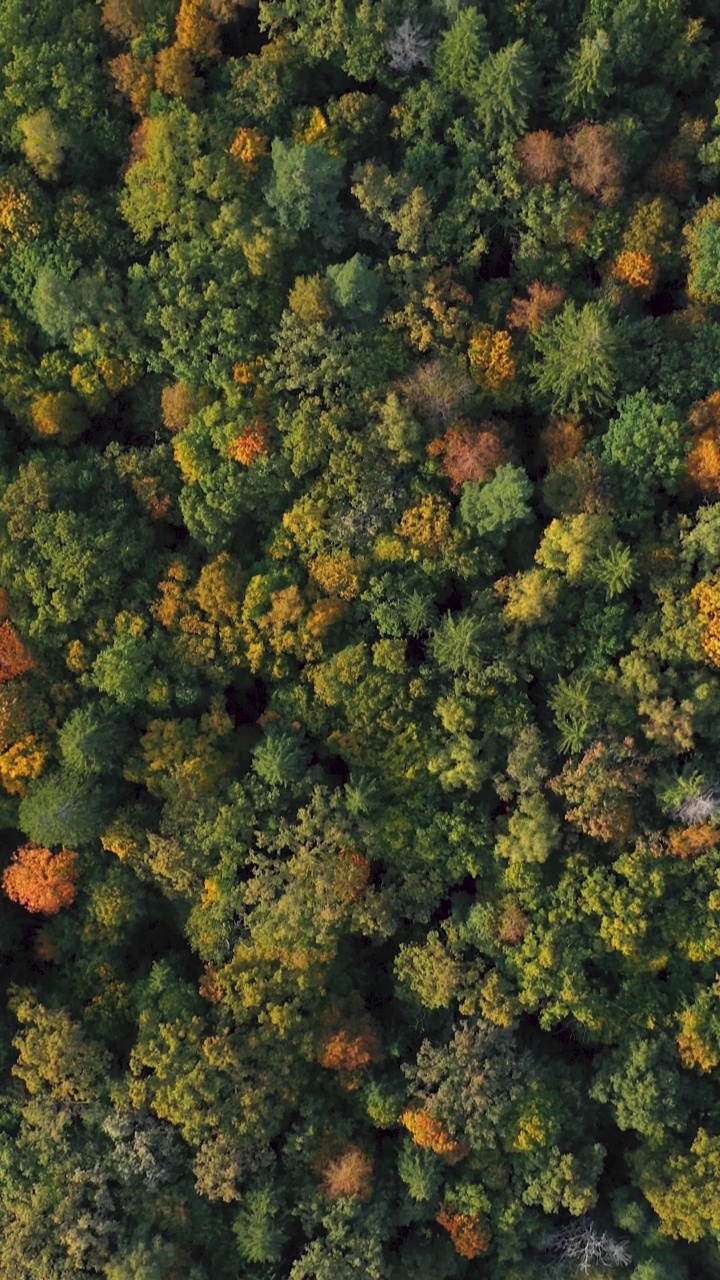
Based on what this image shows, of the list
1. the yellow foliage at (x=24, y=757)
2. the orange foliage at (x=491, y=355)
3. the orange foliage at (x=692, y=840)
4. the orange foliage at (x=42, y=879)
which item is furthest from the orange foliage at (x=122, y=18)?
the orange foliage at (x=692, y=840)

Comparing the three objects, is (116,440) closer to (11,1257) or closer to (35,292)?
(35,292)

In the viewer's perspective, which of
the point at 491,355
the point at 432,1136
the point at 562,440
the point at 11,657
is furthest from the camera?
the point at 11,657

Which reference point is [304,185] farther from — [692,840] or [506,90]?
[692,840]

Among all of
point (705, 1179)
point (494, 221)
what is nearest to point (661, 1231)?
point (705, 1179)

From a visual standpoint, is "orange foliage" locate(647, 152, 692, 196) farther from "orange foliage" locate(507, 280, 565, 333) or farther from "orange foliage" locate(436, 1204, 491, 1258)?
"orange foliage" locate(436, 1204, 491, 1258)

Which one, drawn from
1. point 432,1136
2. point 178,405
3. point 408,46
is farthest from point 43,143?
point 432,1136

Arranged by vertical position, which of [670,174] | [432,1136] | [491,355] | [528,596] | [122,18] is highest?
[122,18]

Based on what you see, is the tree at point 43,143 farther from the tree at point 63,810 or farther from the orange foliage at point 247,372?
the tree at point 63,810
